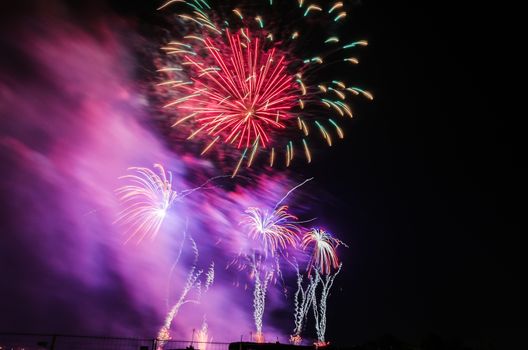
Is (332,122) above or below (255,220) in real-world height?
above

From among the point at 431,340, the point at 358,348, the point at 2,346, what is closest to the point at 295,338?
the point at 431,340

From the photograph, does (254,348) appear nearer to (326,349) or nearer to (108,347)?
(326,349)

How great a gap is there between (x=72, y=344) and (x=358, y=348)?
10.7 meters

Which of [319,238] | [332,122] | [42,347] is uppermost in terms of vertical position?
[332,122]

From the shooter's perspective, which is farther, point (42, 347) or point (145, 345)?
point (145, 345)

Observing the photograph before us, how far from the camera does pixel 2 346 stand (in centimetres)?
1269

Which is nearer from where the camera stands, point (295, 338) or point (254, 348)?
point (254, 348)

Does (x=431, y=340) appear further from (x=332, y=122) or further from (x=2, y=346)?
(x=2, y=346)

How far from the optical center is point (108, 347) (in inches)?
529

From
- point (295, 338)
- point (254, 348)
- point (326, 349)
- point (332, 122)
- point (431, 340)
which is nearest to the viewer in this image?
point (254, 348)

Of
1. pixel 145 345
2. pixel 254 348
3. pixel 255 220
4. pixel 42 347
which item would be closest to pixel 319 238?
pixel 255 220

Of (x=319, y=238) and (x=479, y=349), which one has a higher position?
(x=319, y=238)

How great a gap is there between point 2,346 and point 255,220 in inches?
696

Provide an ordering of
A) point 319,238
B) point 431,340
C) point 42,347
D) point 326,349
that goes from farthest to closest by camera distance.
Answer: point 319,238 → point 431,340 → point 326,349 → point 42,347
